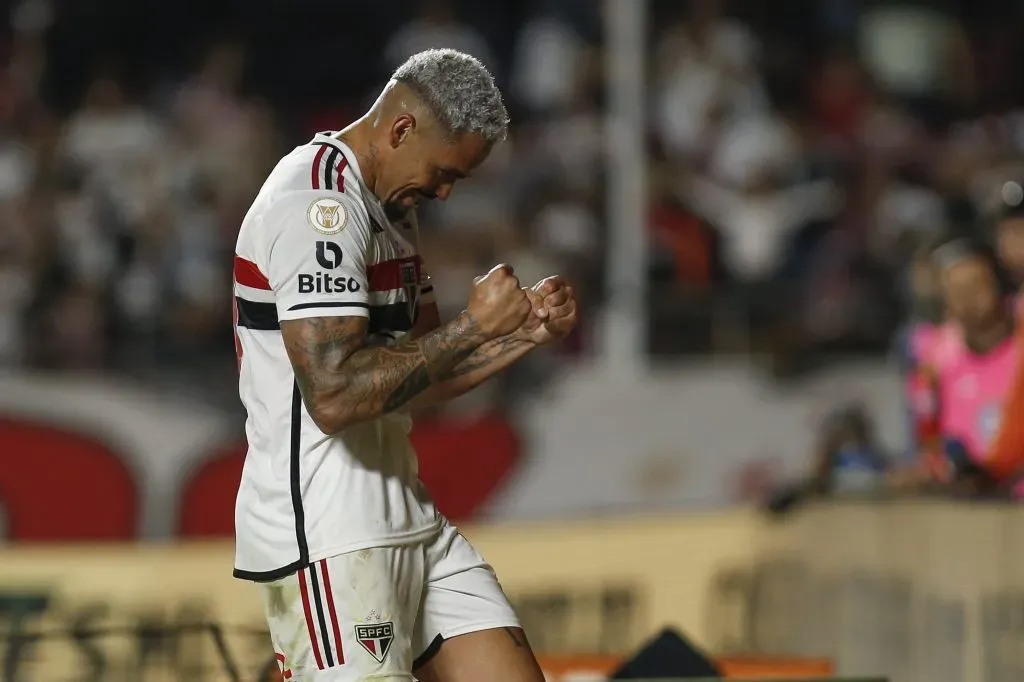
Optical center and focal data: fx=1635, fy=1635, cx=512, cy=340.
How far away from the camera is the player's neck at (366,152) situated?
357 cm

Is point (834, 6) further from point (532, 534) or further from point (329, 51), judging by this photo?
point (532, 534)

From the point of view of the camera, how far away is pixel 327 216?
3.33 meters

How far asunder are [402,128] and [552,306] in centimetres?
50

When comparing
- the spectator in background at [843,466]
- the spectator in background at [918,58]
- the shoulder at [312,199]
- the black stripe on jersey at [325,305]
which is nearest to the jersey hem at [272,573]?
the black stripe on jersey at [325,305]

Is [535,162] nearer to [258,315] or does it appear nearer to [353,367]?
[258,315]

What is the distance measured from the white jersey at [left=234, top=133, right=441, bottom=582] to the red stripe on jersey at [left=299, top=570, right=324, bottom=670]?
0.03m

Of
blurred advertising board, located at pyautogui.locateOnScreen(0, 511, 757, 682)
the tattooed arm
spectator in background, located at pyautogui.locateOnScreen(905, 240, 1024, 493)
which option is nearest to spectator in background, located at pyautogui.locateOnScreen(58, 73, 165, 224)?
blurred advertising board, located at pyautogui.locateOnScreen(0, 511, 757, 682)

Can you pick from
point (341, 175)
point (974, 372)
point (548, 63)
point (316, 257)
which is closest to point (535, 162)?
point (548, 63)

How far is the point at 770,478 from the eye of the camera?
33.4ft

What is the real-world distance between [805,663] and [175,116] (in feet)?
21.9

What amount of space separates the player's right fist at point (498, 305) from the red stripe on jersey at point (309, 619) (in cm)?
65

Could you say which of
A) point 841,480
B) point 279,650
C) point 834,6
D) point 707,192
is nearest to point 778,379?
point 707,192

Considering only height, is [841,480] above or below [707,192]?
below

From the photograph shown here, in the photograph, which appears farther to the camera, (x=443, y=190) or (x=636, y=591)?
(x=636, y=591)
